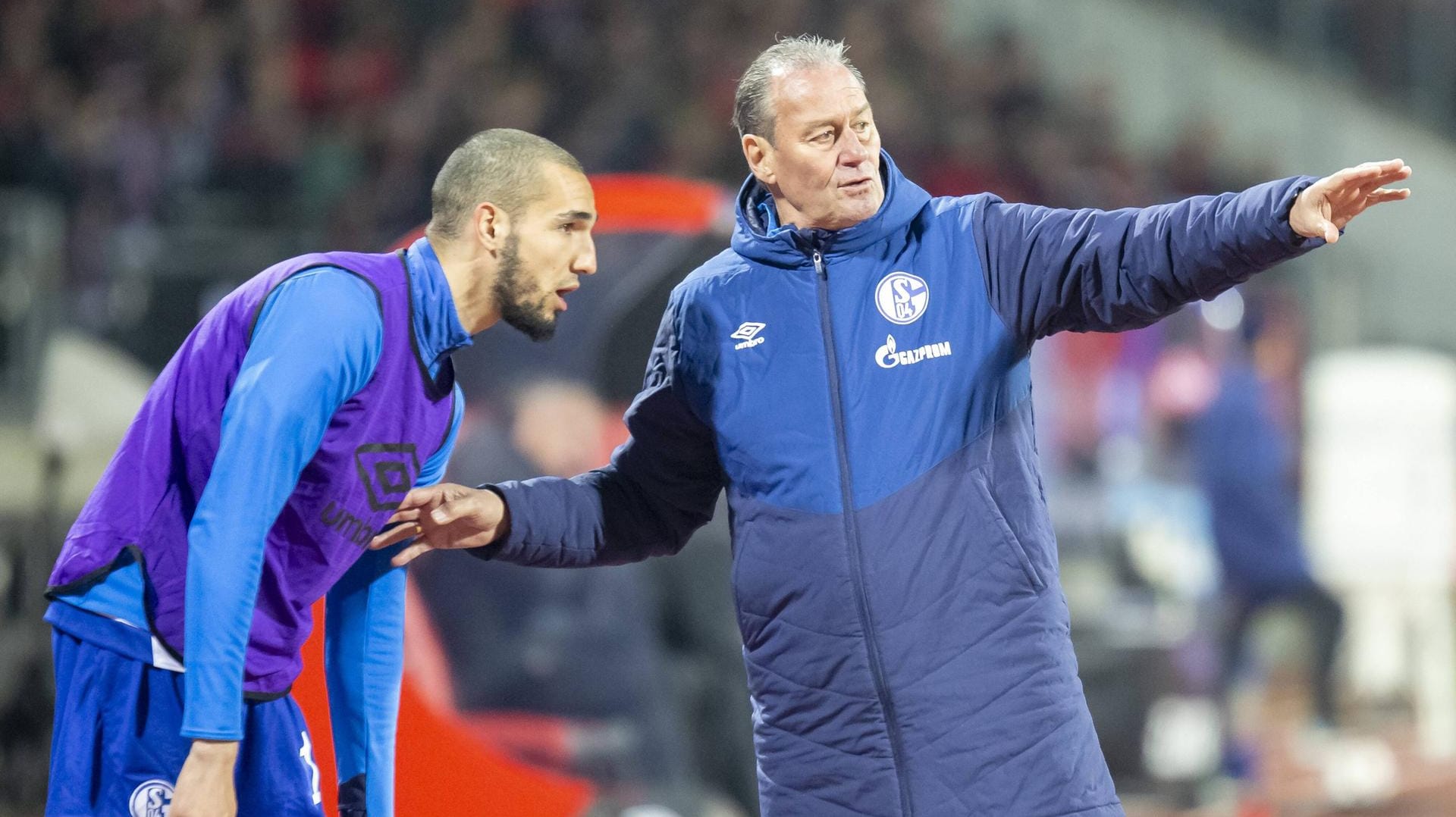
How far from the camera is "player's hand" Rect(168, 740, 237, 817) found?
8.59 ft

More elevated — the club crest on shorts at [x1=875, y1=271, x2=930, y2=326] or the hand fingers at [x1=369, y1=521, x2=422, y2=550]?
the club crest on shorts at [x1=875, y1=271, x2=930, y2=326]

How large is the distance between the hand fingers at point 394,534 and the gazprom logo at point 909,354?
3.04 ft

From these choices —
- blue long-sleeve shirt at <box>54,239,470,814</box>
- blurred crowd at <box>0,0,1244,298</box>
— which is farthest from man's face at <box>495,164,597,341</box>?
blurred crowd at <box>0,0,1244,298</box>

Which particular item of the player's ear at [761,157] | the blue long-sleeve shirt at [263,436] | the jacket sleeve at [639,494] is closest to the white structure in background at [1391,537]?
the jacket sleeve at [639,494]

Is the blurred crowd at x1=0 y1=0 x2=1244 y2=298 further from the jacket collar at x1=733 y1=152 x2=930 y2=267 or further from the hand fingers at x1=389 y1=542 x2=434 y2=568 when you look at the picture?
the jacket collar at x1=733 y1=152 x2=930 y2=267

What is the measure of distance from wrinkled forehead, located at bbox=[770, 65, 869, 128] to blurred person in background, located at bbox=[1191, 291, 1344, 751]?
5.30m

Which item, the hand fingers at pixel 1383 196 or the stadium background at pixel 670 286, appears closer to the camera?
the hand fingers at pixel 1383 196

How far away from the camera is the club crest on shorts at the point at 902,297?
2938mm

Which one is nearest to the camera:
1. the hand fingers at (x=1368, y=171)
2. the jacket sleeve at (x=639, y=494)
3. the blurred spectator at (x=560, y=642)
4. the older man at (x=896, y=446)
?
the hand fingers at (x=1368, y=171)

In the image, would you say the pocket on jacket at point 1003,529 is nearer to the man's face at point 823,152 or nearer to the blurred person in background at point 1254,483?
the man's face at point 823,152

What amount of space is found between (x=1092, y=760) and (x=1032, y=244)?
2.92 ft

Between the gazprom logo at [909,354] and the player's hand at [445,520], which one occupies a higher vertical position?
the gazprom logo at [909,354]

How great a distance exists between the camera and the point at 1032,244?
2.92 meters

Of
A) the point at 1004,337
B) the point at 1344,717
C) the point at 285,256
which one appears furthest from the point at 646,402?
the point at 1344,717
